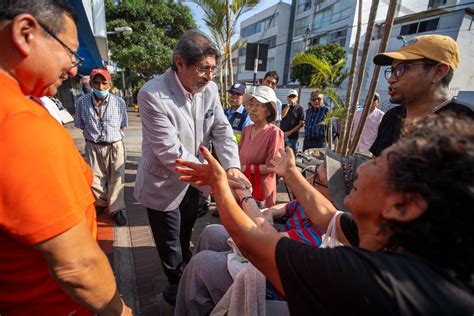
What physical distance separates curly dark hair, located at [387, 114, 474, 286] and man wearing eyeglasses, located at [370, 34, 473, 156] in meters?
1.25

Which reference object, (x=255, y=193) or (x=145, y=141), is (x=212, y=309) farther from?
(x=255, y=193)

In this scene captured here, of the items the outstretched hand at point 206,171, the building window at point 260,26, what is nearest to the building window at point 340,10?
the building window at point 260,26

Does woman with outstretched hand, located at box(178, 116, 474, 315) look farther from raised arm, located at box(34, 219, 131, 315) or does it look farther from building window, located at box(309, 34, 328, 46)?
building window, located at box(309, 34, 328, 46)

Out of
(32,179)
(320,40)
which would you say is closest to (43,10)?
(32,179)

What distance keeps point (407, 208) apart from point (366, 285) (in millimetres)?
277

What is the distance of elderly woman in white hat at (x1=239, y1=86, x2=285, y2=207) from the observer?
119 inches

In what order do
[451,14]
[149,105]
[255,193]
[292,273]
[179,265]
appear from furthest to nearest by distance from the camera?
1. [451,14]
2. [255,193]
3. [179,265]
4. [149,105]
5. [292,273]

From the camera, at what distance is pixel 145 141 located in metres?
2.20

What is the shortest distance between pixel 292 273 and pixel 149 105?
1.59 meters

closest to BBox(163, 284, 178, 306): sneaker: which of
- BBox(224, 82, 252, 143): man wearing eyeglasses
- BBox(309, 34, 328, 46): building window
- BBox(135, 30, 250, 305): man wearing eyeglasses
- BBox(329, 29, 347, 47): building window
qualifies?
BBox(135, 30, 250, 305): man wearing eyeglasses

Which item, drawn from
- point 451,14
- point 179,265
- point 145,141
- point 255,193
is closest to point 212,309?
point 179,265

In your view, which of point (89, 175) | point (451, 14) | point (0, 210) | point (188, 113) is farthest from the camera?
point (451, 14)

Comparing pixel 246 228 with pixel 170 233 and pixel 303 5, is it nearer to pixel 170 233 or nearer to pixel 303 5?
pixel 170 233

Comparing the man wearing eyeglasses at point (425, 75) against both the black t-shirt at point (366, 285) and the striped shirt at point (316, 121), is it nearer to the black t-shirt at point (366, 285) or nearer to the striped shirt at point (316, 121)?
the black t-shirt at point (366, 285)
